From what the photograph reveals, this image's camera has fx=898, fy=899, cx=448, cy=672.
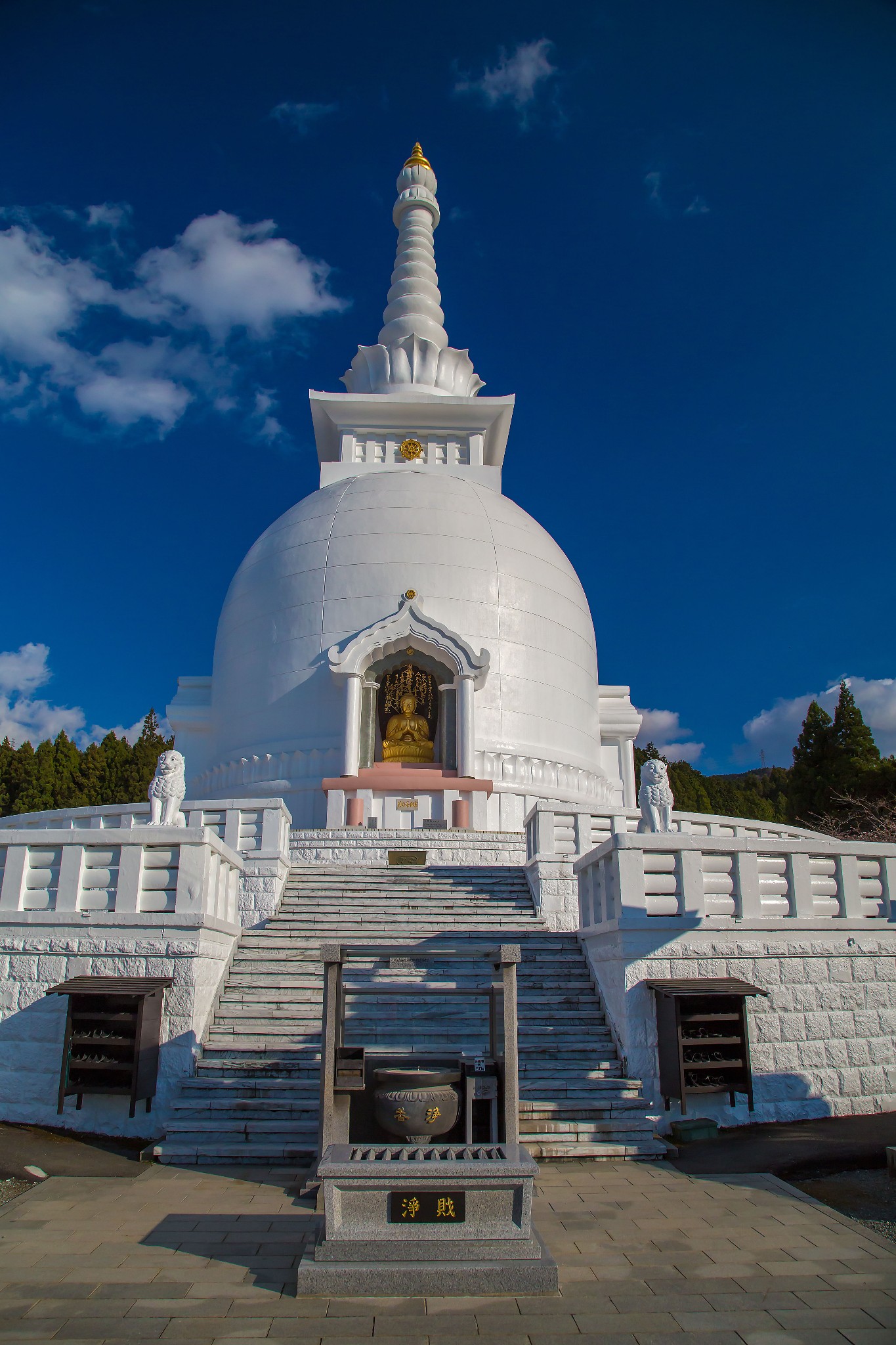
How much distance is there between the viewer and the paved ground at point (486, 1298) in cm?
473

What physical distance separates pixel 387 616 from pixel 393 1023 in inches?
503

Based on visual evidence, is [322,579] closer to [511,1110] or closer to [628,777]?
[628,777]

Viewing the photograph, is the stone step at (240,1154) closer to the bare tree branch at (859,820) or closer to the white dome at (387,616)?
the white dome at (387,616)

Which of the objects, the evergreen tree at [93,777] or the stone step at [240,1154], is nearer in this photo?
the stone step at [240,1154]

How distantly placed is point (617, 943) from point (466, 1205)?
15.8 ft

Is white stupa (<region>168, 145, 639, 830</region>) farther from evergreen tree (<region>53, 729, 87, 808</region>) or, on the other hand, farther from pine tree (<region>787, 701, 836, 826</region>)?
evergreen tree (<region>53, 729, 87, 808</region>)

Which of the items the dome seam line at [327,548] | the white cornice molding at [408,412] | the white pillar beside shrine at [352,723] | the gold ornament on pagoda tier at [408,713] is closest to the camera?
the white pillar beside shrine at [352,723]

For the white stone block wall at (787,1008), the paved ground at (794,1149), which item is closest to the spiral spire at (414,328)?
the white stone block wall at (787,1008)

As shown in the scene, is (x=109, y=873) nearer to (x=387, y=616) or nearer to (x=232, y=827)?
(x=232, y=827)

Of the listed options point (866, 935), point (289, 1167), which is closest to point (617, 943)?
point (866, 935)

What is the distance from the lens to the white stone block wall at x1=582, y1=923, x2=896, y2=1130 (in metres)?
9.30

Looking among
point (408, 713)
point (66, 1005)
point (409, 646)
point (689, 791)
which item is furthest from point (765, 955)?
point (689, 791)

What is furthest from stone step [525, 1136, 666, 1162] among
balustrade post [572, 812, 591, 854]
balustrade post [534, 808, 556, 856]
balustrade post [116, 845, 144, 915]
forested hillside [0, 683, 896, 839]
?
forested hillside [0, 683, 896, 839]

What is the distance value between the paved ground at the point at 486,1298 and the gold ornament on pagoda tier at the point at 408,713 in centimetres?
1400
